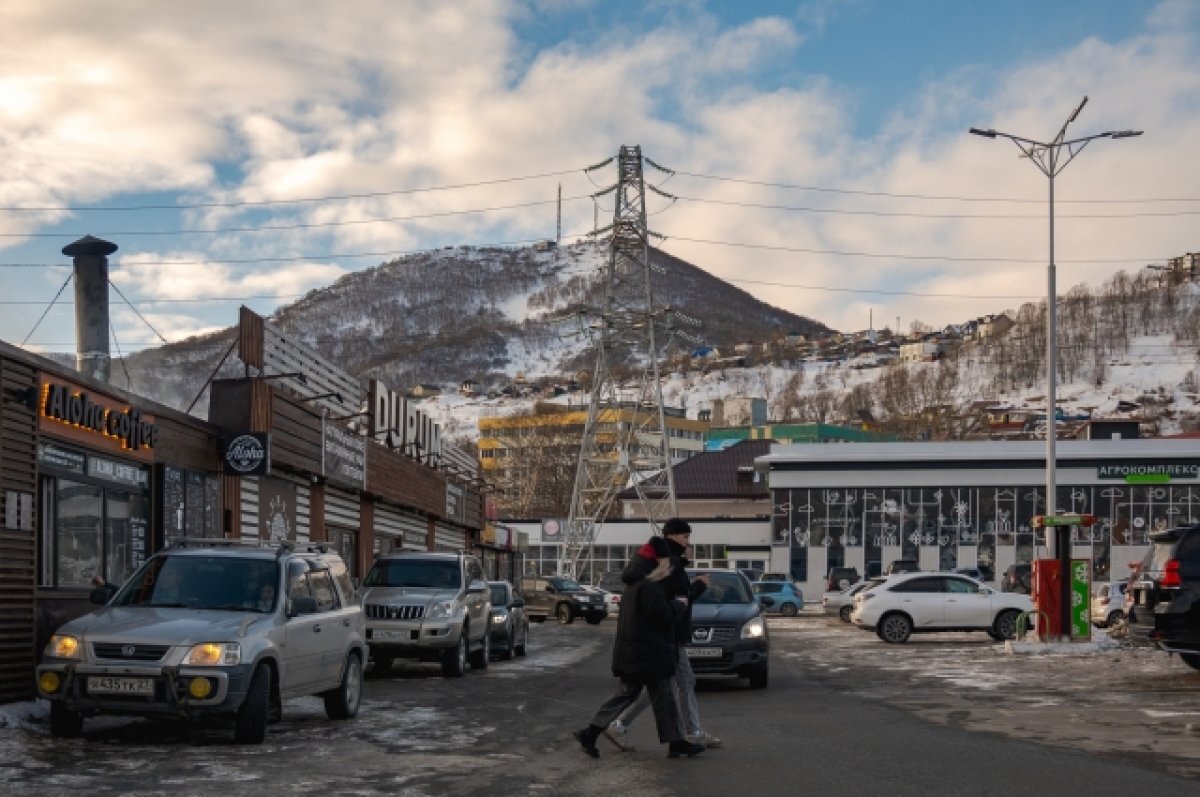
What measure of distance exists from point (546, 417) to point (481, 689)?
106 m

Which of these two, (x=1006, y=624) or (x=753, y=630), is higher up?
(x=753, y=630)

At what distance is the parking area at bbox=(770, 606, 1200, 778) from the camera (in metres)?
13.3

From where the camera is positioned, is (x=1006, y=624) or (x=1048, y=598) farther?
(x=1006, y=624)

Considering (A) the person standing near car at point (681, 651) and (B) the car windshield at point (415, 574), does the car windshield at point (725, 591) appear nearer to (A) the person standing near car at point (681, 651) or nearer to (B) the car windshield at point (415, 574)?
(B) the car windshield at point (415, 574)

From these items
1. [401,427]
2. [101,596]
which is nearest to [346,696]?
[101,596]

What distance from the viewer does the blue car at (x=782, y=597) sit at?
57.7m

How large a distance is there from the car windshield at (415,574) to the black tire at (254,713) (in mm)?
10076

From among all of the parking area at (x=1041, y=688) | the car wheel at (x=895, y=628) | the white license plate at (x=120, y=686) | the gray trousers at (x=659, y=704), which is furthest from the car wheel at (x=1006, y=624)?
the white license plate at (x=120, y=686)

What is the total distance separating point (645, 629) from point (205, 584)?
15.1ft

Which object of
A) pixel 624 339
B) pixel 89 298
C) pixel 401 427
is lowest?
pixel 401 427

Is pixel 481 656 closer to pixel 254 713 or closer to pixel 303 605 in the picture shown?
pixel 303 605

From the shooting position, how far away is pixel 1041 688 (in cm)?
1886

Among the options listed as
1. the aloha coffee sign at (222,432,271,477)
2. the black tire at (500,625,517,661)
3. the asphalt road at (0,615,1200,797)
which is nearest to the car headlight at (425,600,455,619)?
the asphalt road at (0,615,1200,797)

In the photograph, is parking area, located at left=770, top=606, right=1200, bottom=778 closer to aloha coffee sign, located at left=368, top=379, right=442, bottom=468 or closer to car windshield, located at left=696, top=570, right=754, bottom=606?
car windshield, located at left=696, top=570, right=754, bottom=606
